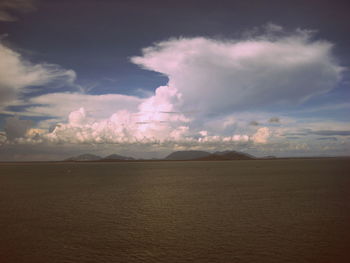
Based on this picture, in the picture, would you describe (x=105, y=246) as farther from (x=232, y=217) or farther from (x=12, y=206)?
(x=12, y=206)

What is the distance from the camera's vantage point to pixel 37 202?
43.3 metres

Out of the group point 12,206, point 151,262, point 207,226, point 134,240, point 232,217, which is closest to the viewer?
point 151,262

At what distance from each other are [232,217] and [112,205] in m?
18.8

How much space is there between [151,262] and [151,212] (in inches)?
655

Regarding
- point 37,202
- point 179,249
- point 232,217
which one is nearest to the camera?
point 179,249

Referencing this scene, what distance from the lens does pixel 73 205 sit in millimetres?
40344

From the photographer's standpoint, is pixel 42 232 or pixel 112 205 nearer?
pixel 42 232

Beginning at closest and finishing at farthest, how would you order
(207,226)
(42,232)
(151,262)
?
(151,262), (42,232), (207,226)

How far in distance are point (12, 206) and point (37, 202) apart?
13.0 ft

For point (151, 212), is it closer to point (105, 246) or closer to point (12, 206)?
point (105, 246)

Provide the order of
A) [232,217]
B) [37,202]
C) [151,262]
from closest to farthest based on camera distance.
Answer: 1. [151,262]
2. [232,217]
3. [37,202]

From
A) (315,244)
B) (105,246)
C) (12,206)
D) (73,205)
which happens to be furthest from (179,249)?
(12,206)

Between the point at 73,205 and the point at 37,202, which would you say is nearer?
the point at 73,205

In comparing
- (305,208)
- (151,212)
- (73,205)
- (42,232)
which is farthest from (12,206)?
(305,208)
